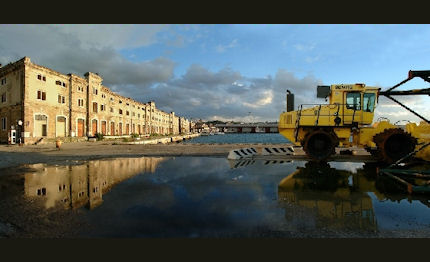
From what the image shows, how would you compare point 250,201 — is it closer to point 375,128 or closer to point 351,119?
point 351,119

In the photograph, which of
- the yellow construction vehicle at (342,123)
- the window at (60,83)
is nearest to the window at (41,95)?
the window at (60,83)

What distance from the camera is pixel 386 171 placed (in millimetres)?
7402

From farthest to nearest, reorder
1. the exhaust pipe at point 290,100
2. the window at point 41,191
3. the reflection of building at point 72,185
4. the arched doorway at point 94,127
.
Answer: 1. the arched doorway at point 94,127
2. the exhaust pipe at point 290,100
3. the window at point 41,191
4. the reflection of building at point 72,185

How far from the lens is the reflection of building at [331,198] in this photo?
157 inches

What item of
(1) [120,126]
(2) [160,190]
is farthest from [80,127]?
(2) [160,190]

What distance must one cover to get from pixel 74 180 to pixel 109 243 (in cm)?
509

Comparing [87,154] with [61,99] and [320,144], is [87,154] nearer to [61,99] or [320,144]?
[320,144]

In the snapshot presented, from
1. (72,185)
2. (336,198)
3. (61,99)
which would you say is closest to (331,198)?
(336,198)

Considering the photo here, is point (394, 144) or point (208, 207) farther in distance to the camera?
point (394, 144)

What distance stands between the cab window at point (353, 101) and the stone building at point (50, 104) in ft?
115

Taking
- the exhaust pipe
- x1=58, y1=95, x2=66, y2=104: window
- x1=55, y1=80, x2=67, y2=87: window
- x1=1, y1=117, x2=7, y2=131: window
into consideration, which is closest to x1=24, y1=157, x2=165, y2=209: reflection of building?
the exhaust pipe

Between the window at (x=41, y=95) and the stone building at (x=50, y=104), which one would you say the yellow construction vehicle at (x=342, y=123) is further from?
the window at (x=41, y=95)

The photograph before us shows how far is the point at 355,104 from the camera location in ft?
35.6

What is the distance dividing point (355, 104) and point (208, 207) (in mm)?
10338
